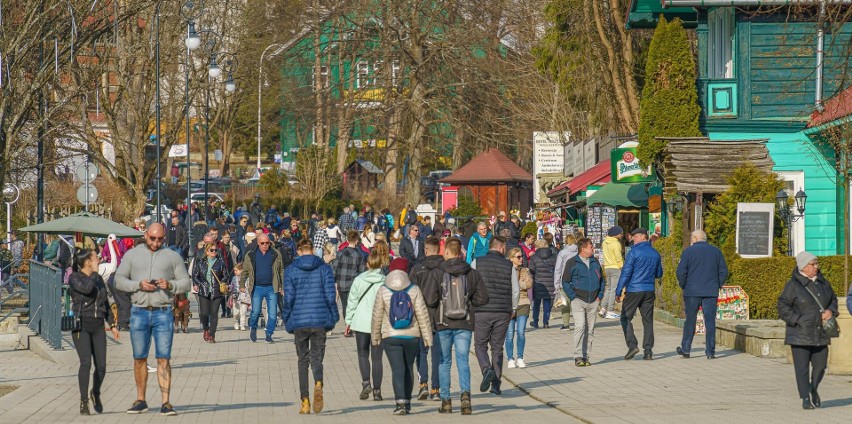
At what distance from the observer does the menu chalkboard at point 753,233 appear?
22.4 metres

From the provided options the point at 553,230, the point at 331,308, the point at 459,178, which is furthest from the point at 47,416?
the point at 459,178

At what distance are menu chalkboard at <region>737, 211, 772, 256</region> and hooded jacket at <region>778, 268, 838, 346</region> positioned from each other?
934 cm

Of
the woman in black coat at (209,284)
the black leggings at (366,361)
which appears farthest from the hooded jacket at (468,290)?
the woman in black coat at (209,284)

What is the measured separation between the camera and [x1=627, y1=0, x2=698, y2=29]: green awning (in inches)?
1177

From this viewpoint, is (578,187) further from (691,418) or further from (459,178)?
(691,418)

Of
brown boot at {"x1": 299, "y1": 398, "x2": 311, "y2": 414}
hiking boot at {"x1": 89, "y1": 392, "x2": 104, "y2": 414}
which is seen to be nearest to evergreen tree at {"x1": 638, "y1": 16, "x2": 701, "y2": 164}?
brown boot at {"x1": 299, "y1": 398, "x2": 311, "y2": 414}

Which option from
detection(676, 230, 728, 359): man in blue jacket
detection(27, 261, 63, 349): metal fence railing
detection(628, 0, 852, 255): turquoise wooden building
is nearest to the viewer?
detection(676, 230, 728, 359): man in blue jacket

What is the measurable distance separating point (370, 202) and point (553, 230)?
81.1 feet

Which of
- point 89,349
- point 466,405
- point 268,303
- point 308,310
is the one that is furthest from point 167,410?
point 268,303

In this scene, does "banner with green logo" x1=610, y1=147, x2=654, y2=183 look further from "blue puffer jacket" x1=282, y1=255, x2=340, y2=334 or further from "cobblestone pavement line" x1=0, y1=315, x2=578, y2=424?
"blue puffer jacket" x1=282, y1=255, x2=340, y2=334

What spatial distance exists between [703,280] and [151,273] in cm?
793

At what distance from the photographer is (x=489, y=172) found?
55.5 m

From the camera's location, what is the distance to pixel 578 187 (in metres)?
38.2

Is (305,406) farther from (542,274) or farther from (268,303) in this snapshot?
(542,274)
